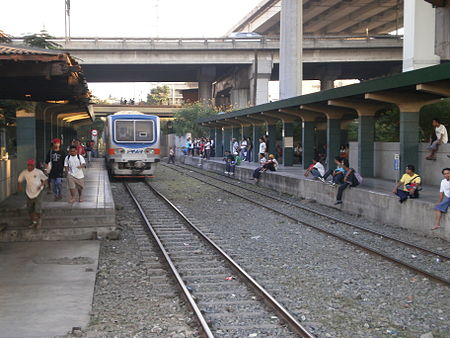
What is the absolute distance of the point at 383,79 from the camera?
15352 mm

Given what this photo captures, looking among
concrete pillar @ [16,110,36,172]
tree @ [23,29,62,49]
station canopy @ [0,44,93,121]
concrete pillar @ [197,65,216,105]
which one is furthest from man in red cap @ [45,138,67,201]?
concrete pillar @ [197,65,216,105]

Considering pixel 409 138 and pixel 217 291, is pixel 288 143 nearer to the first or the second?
pixel 409 138

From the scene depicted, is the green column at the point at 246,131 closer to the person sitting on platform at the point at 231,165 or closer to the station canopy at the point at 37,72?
the person sitting on platform at the point at 231,165

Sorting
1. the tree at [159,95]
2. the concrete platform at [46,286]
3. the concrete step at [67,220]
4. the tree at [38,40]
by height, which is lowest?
the concrete platform at [46,286]

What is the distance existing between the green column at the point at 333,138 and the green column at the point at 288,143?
21.1 ft

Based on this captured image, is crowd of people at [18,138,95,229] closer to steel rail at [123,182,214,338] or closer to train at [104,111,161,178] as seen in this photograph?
steel rail at [123,182,214,338]

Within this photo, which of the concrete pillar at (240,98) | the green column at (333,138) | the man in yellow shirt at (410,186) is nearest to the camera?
the man in yellow shirt at (410,186)

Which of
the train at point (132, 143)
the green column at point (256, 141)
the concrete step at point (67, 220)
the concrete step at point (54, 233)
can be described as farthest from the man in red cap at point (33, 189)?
the green column at point (256, 141)

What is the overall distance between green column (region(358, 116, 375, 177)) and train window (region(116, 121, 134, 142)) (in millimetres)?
11540

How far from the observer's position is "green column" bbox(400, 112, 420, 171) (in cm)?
1669

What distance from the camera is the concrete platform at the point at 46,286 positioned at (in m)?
6.82

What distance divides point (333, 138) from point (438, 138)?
604cm

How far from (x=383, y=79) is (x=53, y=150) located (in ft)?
28.7

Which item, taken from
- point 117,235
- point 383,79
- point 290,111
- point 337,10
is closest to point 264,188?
point 290,111
